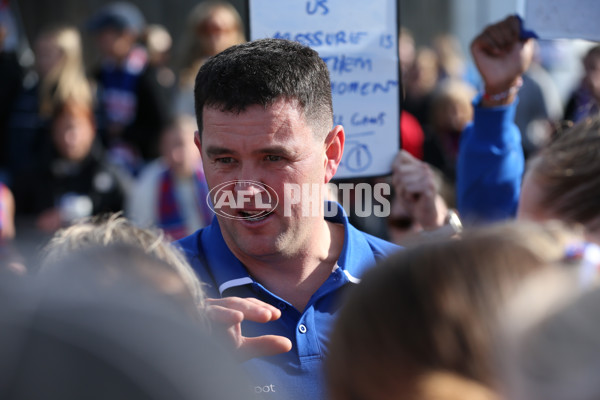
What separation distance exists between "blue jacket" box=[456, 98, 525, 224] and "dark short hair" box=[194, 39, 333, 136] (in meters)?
0.74

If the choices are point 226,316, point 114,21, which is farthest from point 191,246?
point 114,21

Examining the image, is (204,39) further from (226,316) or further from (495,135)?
(226,316)

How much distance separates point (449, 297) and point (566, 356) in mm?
169

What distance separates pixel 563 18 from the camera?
2.79 m

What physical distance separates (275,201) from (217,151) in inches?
8.0

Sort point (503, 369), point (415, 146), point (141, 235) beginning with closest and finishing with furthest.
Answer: point (503, 369) → point (141, 235) → point (415, 146)

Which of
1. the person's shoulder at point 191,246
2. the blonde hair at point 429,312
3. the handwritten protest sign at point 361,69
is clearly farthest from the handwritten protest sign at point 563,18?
the blonde hair at point 429,312

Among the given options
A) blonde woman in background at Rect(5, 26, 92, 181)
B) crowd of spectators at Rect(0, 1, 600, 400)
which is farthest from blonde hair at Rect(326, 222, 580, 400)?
blonde woman in background at Rect(5, 26, 92, 181)

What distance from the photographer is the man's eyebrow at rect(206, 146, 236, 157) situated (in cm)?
218

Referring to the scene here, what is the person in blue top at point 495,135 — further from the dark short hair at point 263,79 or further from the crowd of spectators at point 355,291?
the dark short hair at point 263,79

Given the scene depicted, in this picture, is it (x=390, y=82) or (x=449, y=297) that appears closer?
(x=449, y=297)

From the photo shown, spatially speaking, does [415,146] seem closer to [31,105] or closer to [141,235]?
[31,105]

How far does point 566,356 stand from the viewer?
2.96 feet

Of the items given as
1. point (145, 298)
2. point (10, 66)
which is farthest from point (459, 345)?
point (10, 66)
